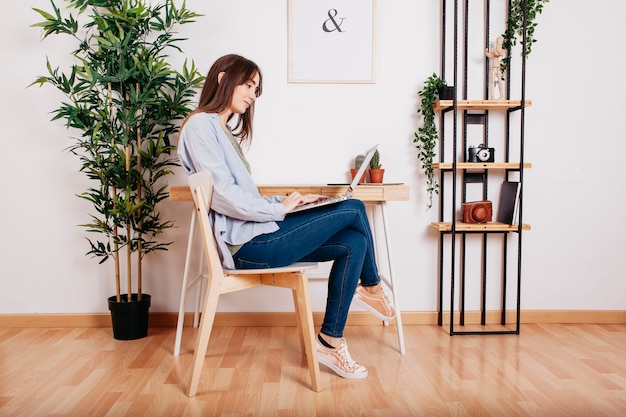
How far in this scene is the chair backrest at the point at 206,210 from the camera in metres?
1.73

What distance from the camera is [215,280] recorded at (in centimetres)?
180

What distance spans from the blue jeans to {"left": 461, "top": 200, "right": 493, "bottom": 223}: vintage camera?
29.8 inches

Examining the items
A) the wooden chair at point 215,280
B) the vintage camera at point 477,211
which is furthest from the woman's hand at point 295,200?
the vintage camera at point 477,211

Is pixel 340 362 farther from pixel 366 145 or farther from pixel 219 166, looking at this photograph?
pixel 366 145

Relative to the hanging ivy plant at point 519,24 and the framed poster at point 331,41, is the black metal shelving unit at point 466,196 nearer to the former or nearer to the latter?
the hanging ivy plant at point 519,24

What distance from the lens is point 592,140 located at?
2.77m

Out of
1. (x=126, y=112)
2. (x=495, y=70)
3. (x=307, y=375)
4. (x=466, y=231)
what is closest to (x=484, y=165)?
(x=466, y=231)

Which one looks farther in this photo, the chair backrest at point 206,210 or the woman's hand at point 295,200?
the woman's hand at point 295,200

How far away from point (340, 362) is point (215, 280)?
22.8 inches

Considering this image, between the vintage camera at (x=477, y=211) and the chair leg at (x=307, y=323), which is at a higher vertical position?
the vintage camera at (x=477, y=211)

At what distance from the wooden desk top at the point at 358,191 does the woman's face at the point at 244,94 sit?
16.5 inches

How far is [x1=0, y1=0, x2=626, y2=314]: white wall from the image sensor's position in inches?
106

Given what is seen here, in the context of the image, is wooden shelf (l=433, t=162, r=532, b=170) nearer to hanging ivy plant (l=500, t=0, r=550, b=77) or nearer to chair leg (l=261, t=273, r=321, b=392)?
hanging ivy plant (l=500, t=0, r=550, b=77)

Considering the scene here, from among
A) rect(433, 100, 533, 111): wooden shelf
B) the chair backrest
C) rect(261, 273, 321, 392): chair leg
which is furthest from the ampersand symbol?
rect(261, 273, 321, 392): chair leg
